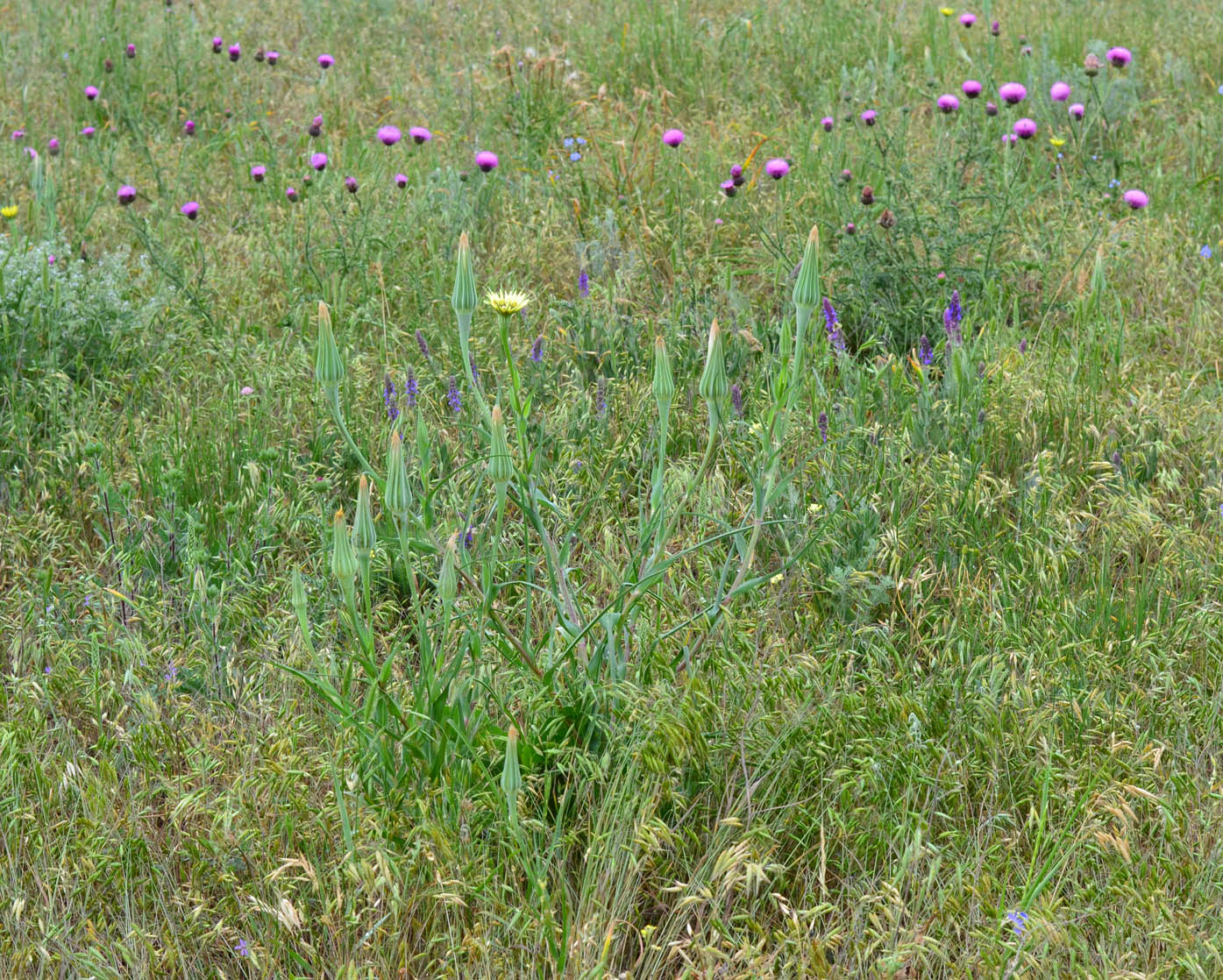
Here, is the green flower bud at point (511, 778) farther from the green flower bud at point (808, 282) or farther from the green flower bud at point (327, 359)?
the green flower bud at point (808, 282)

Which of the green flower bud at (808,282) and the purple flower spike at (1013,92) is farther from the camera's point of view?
the purple flower spike at (1013,92)

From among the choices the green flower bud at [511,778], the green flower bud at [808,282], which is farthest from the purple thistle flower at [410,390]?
the green flower bud at [511,778]

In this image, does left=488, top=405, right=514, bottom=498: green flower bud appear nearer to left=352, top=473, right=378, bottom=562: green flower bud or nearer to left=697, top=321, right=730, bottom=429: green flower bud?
left=352, top=473, right=378, bottom=562: green flower bud

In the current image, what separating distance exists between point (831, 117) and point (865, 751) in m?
2.79

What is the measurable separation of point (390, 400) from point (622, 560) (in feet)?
2.18

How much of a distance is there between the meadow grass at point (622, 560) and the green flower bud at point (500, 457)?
0.01 metres

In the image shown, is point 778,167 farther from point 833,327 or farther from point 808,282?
point 808,282

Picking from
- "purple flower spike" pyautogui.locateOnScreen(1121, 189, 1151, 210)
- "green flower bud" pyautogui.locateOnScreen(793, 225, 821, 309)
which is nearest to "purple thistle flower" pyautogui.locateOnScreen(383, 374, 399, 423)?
"green flower bud" pyautogui.locateOnScreen(793, 225, 821, 309)

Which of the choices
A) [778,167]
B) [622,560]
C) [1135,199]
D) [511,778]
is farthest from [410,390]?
[1135,199]

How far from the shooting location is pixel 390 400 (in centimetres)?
248

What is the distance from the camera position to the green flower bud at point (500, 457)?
58.4 inches

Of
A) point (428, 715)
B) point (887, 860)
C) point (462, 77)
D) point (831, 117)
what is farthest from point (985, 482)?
point (462, 77)

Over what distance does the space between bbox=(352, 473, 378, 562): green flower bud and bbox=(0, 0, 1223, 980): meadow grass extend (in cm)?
5

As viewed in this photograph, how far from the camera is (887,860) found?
5.24 feet
